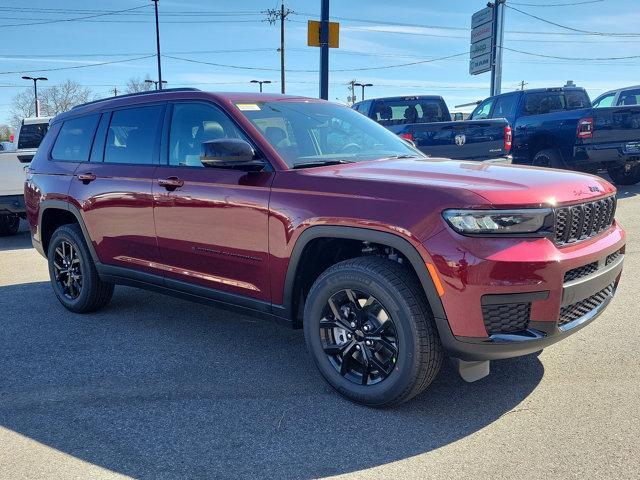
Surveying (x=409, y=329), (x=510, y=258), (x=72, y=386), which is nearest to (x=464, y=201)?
(x=510, y=258)

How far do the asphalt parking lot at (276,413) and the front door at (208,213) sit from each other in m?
0.60

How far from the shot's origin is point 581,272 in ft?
10.2

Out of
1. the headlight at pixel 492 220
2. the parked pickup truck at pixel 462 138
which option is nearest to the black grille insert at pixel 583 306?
the headlight at pixel 492 220

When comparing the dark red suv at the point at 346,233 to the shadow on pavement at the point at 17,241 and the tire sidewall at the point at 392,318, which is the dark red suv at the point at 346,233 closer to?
the tire sidewall at the point at 392,318

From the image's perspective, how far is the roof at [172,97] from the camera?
4199 millimetres

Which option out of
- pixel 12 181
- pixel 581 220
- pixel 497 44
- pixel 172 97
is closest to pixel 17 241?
pixel 12 181

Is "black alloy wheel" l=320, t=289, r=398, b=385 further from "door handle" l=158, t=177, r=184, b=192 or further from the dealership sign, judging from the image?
the dealership sign

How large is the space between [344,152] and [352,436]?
192cm

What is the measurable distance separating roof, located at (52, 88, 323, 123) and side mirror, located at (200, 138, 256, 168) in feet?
2.02

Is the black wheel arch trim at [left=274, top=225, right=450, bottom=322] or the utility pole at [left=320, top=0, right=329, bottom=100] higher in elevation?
the utility pole at [left=320, top=0, right=329, bottom=100]

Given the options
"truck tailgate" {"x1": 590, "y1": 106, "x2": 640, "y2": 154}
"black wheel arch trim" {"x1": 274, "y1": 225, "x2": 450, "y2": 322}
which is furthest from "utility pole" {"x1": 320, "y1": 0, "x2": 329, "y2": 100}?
"black wheel arch trim" {"x1": 274, "y1": 225, "x2": 450, "y2": 322}

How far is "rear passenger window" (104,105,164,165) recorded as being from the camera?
454 cm

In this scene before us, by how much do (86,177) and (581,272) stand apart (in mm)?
3844

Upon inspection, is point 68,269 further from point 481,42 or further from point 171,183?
point 481,42
